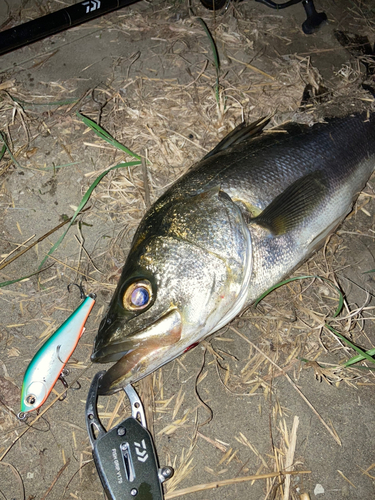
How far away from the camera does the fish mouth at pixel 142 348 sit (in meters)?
1.88

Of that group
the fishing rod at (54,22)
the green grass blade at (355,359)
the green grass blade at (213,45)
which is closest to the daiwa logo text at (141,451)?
the green grass blade at (355,359)

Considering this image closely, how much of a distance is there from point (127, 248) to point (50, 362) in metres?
0.99

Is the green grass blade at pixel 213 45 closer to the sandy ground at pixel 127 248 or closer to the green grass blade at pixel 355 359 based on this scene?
the sandy ground at pixel 127 248

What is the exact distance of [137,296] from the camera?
196 centimetres

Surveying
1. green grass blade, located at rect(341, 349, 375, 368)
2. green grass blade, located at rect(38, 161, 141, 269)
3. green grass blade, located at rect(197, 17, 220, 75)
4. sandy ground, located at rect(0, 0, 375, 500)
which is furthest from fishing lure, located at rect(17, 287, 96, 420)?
green grass blade, located at rect(197, 17, 220, 75)

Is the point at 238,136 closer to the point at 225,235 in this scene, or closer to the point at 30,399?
the point at 225,235

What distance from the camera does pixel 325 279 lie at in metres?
2.70

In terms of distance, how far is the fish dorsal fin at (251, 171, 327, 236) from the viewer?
2172 millimetres

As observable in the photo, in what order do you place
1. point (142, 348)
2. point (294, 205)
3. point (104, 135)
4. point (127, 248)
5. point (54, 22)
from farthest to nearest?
point (54, 22)
point (104, 135)
point (127, 248)
point (294, 205)
point (142, 348)

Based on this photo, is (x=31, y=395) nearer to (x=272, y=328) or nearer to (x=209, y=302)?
(x=209, y=302)

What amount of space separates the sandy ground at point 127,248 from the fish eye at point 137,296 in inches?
29.4

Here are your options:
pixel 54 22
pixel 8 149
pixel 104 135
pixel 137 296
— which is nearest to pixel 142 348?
pixel 137 296

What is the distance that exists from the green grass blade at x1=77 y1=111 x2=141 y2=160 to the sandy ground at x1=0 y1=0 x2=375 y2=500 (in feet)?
0.27

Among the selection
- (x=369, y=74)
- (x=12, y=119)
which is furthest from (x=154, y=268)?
(x=369, y=74)
